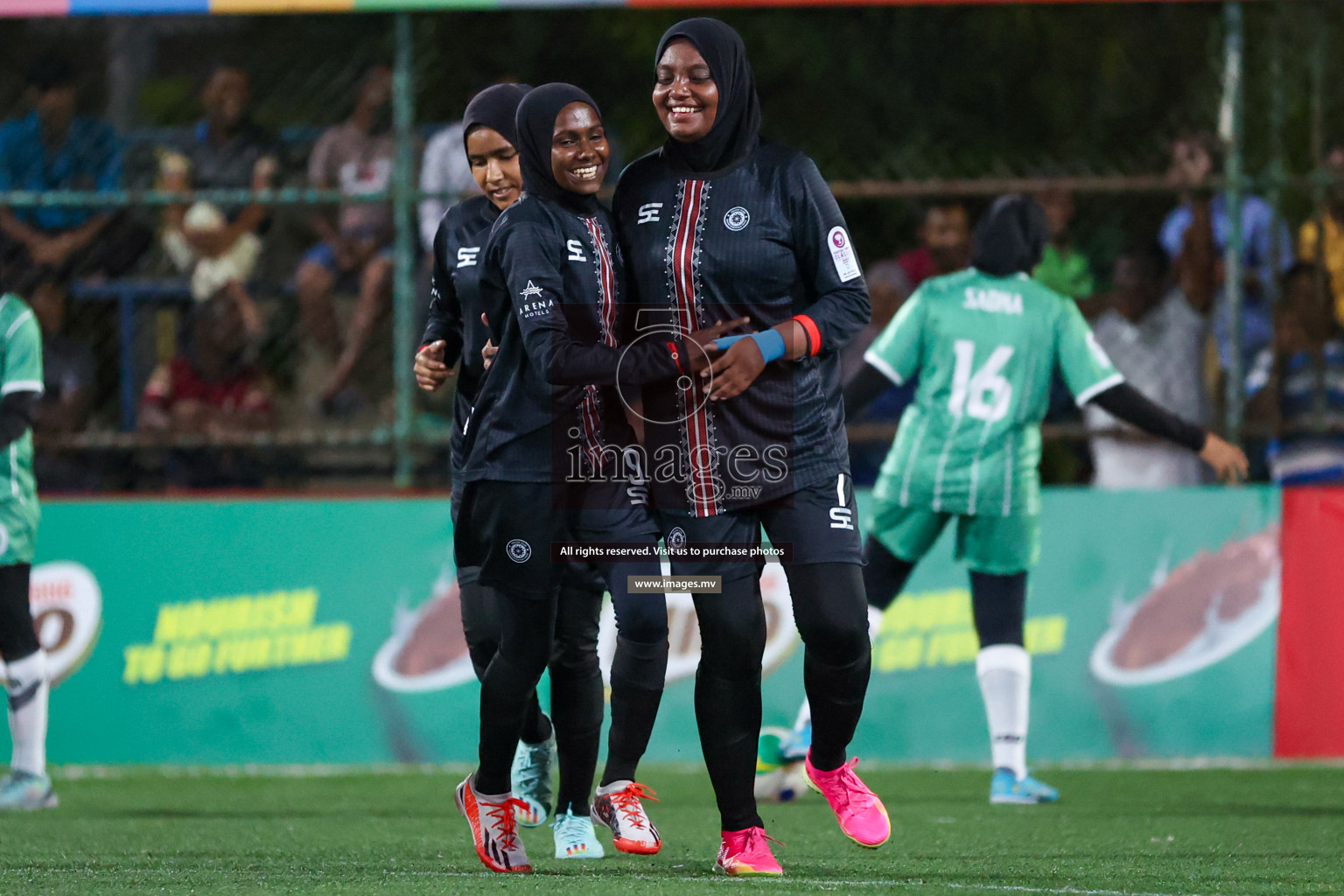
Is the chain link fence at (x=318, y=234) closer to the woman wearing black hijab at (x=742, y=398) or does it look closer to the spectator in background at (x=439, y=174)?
the spectator in background at (x=439, y=174)

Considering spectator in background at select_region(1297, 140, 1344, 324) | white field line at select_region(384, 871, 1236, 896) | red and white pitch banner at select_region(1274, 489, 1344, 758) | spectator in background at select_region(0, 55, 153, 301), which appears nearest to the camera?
white field line at select_region(384, 871, 1236, 896)

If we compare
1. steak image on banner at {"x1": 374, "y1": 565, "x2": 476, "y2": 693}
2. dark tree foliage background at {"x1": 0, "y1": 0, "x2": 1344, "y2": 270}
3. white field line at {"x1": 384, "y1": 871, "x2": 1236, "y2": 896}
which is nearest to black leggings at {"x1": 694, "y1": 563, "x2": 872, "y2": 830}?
white field line at {"x1": 384, "y1": 871, "x2": 1236, "y2": 896}

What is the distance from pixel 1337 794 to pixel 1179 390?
7.16 ft

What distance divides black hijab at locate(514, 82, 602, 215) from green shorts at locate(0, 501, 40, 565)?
307 cm

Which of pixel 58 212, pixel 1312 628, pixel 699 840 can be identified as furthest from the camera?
pixel 58 212

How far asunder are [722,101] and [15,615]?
3.69m

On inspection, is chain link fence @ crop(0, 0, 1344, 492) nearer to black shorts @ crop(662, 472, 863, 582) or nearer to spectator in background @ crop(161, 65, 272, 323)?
spectator in background @ crop(161, 65, 272, 323)

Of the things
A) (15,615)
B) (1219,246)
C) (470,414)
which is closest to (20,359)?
(15,615)

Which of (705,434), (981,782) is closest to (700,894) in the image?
(705,434)

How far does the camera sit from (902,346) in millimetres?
6891

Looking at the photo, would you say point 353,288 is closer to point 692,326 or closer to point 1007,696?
point 1007,696

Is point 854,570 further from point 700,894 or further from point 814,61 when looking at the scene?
point 814,61

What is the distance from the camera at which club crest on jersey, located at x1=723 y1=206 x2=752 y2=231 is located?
4578 mm

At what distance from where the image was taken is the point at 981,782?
24.2 ft
